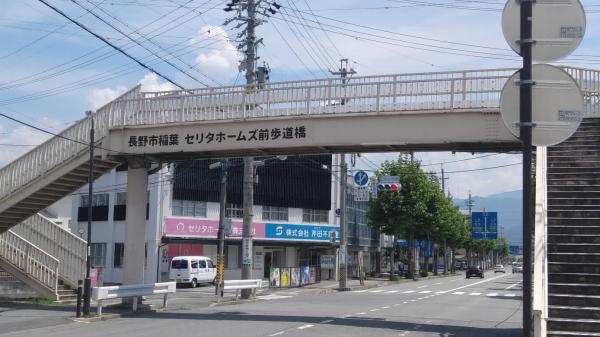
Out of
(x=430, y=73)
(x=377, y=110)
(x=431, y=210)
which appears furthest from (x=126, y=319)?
(x=431, y=210)

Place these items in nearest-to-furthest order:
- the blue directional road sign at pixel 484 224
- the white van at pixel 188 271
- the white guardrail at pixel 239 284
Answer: the white guardrail at pixel 239 284 → the white van at pixel 188 271 → the blue directional road sign at pixel 484 224

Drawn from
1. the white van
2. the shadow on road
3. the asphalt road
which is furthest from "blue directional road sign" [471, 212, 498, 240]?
the shadow on road

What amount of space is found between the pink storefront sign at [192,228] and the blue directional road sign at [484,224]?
2784 centimetres

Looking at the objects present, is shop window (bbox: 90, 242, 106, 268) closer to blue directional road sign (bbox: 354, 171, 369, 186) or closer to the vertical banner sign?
blue directional road sign (bbox: 354, 171, 369, 186)

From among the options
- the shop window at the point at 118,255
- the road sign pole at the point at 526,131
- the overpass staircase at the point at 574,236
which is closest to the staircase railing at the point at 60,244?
the overpass staircase at the point at 574,236

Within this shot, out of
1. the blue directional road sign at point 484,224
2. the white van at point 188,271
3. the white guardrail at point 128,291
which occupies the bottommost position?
the white van at point 188,271

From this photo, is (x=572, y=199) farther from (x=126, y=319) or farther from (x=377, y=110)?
(x=126, y=319)

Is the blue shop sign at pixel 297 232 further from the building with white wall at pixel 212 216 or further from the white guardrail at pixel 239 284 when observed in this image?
the white guardrail at pixel 239 284

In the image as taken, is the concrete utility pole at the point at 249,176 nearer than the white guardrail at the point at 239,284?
No

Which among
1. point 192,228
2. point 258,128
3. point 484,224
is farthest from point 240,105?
point 484,224

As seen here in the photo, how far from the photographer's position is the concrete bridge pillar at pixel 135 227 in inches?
921

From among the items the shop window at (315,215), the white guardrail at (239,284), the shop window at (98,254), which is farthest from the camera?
the shop window at (315,215)

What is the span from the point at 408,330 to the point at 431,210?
44.9 metres

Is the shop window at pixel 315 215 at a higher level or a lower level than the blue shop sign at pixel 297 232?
higher
